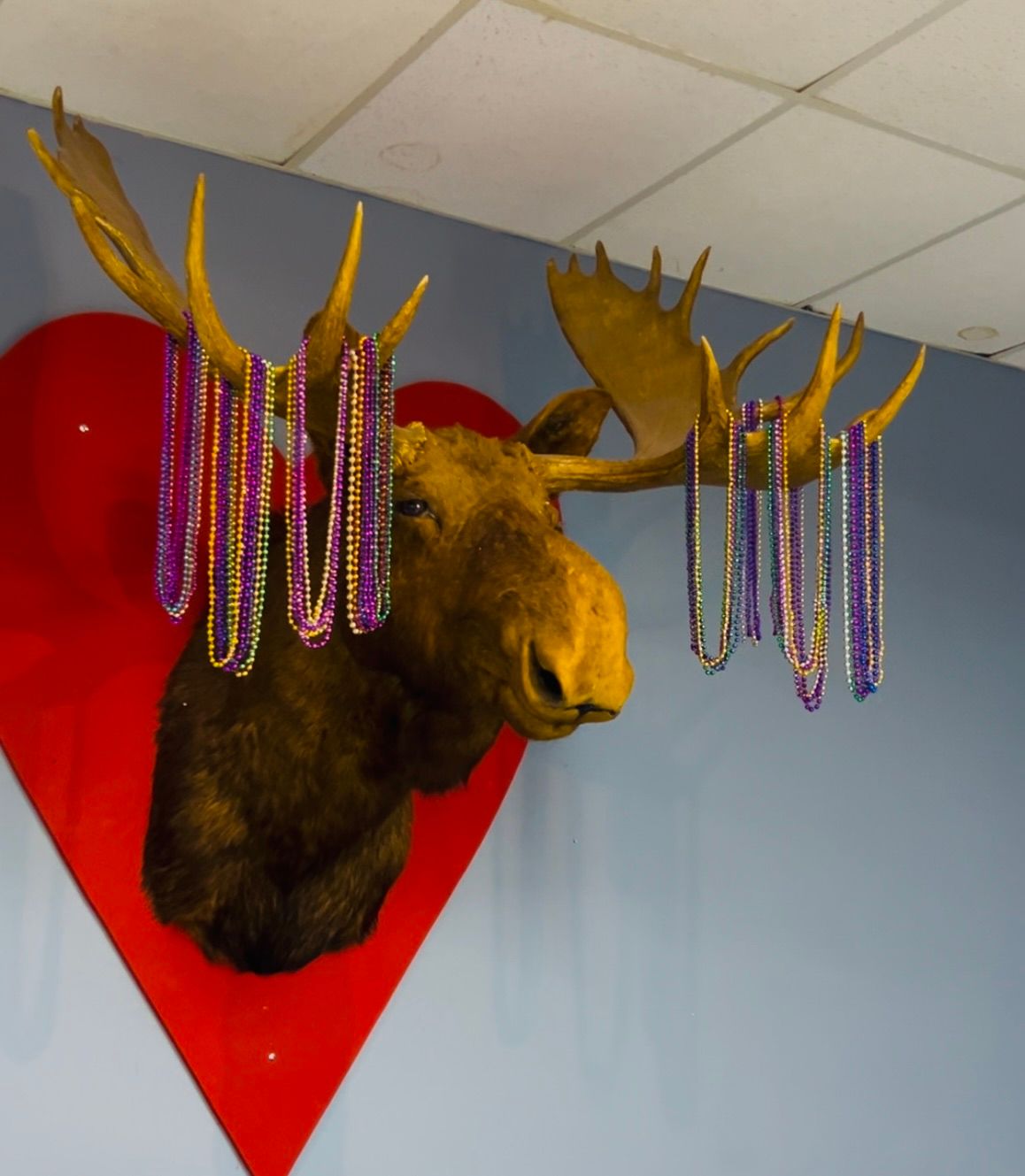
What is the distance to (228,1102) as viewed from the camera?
2018mm

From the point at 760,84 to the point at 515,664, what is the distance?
3.00ft

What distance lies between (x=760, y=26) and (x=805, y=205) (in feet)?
1.66

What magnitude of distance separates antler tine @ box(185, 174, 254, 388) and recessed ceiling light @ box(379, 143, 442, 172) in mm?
638

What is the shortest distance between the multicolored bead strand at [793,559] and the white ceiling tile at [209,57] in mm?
694

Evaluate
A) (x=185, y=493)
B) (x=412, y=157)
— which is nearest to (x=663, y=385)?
(x=412, y=157)

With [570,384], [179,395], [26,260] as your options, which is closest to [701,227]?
[570,384]

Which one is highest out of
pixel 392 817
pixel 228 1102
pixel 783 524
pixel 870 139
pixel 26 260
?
pixel 870 139

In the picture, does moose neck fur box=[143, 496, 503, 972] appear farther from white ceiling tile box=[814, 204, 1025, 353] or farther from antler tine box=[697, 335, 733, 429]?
white ceiling tile box=[814, 204, 1025, 353]

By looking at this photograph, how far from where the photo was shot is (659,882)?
249cm

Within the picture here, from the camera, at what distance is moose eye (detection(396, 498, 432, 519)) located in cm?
185

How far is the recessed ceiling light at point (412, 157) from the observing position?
225 centimetres

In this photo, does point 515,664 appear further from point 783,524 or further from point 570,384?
point 570,384

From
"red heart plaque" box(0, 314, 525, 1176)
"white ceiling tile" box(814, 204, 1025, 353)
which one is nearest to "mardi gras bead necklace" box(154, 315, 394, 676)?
"red heart plaque" box(0, 314, 525, 1176)

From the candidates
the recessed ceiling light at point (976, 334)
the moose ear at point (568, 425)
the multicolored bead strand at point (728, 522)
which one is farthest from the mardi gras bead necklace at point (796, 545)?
the recessed ceiling light at point (976, 334)
